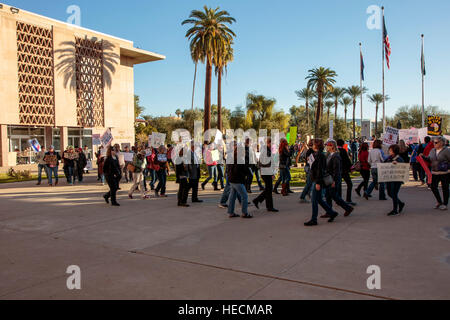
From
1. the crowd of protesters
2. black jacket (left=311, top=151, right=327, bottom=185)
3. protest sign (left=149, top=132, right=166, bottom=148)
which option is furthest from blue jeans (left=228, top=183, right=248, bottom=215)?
protest sign (left=149, top=132, right=166, bottom=148)

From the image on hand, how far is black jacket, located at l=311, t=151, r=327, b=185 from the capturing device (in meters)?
7.23

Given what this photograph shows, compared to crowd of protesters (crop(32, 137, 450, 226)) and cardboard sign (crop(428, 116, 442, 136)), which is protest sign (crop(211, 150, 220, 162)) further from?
cardboard sign (crop(428, 116, 442, 136))

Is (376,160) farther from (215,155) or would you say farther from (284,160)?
(215,155)

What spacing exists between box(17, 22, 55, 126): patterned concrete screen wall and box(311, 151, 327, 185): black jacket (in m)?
32.3

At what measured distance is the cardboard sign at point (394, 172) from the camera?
319 inches

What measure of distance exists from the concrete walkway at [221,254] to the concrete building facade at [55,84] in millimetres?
27310

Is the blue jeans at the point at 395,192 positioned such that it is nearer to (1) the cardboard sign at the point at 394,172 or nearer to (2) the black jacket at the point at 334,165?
(1) the cardboard sign at the point at 394,172

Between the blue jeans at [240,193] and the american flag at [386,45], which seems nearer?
the blue jeans at [240,193]

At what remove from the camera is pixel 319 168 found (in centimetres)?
727

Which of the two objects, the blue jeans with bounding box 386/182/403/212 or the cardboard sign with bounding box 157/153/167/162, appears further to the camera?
the cardboard sign with bounding box 157/153/167/162

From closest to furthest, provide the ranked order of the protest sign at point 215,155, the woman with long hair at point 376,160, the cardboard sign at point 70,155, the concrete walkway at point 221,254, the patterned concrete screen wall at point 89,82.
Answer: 1. the concrete walkway at point 221,254
2. the woman with long hair at point 376,160
3. the protest sign at point 215,155
4. the cardboard sign at point 70,155
5. the patterned concrete screen wall at point 89,82

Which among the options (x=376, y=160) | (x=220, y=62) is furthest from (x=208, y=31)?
(x=376, y=160)

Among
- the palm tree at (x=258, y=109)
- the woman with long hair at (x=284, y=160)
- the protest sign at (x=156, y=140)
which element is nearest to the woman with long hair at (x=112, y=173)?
the woman with long hair at (x=284, y=160)
